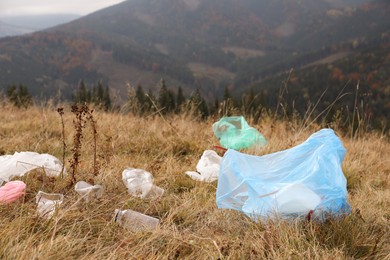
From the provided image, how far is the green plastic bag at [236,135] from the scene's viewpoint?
3.76 m

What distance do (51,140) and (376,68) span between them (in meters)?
129

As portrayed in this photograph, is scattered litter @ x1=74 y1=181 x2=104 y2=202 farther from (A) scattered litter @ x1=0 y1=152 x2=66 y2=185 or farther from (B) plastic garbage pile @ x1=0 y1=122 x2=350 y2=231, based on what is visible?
(A) scattered litter @ x1=0 y1=152 x2=66 y2=185

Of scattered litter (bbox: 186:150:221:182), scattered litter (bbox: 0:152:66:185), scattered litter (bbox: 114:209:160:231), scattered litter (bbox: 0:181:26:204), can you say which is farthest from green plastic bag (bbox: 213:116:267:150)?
scattered litter (bbox: 0:181:26:204)

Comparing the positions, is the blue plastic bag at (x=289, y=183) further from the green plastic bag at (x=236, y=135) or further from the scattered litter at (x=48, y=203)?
the green plastic bag at (x=236, y=135)

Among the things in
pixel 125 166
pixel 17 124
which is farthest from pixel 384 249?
pixel 17 124

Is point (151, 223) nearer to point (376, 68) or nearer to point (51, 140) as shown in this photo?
point (51, 140)

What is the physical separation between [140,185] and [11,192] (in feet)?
2.47

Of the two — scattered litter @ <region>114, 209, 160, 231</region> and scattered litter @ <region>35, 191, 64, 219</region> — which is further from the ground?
scattered litter @ <region>35, 191, 64, 219</region>

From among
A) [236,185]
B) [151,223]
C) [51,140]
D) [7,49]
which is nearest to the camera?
[151,223]

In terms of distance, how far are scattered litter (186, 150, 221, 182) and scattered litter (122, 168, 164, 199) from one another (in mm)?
417

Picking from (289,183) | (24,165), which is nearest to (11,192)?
(24,165)

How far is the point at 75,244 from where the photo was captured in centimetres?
151

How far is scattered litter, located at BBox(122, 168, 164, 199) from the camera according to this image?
2.20 m

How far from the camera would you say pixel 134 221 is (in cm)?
176
